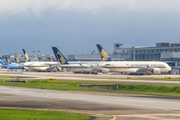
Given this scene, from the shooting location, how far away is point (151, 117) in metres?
22.2

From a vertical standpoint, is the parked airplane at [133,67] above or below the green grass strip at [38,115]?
above

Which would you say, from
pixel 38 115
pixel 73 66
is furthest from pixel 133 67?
pixel 38 115

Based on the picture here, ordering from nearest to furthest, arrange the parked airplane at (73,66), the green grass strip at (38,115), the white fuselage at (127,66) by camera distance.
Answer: the green grass strip at (38,115) < the white fuselage at (127,66) < the parked airplane at (73,66)

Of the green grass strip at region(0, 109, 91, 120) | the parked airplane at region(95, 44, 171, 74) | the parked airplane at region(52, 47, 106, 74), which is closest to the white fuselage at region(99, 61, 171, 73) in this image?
the parked airplane at region(95, 44, 171, 74)

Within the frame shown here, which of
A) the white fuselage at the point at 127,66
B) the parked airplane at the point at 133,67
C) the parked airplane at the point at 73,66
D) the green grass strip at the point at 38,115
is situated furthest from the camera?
the parked airplane at the point at 73,66

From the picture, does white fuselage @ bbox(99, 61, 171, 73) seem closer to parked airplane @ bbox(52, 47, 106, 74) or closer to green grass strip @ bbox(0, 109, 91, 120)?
parked airplane @ bbox(52, 47, 106, 74)

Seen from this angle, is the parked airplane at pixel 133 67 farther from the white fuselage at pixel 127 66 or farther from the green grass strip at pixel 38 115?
the green grass strip at pixel 38 115

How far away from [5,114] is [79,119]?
584cm

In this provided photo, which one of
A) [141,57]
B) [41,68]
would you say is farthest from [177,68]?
[41,68]

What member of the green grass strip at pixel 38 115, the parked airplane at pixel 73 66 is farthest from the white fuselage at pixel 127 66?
the green grass strip at pixel 38 115

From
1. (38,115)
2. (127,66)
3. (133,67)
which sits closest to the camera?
(38,115)

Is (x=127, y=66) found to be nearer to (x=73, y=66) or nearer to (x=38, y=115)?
(x=73, y=66)

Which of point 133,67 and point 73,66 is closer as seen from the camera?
point 133,67

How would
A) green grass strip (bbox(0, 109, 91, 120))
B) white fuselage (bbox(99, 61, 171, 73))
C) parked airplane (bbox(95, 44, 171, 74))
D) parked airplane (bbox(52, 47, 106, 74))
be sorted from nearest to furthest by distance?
green grass strip (bbox(0, 109, 91, 120)), parked airplane (bbox(95, 44, 171, 74)), white fuselage (bbox(99, 61, 171, 73)), parked airplane (bbox(52, 47, 106, 74))
